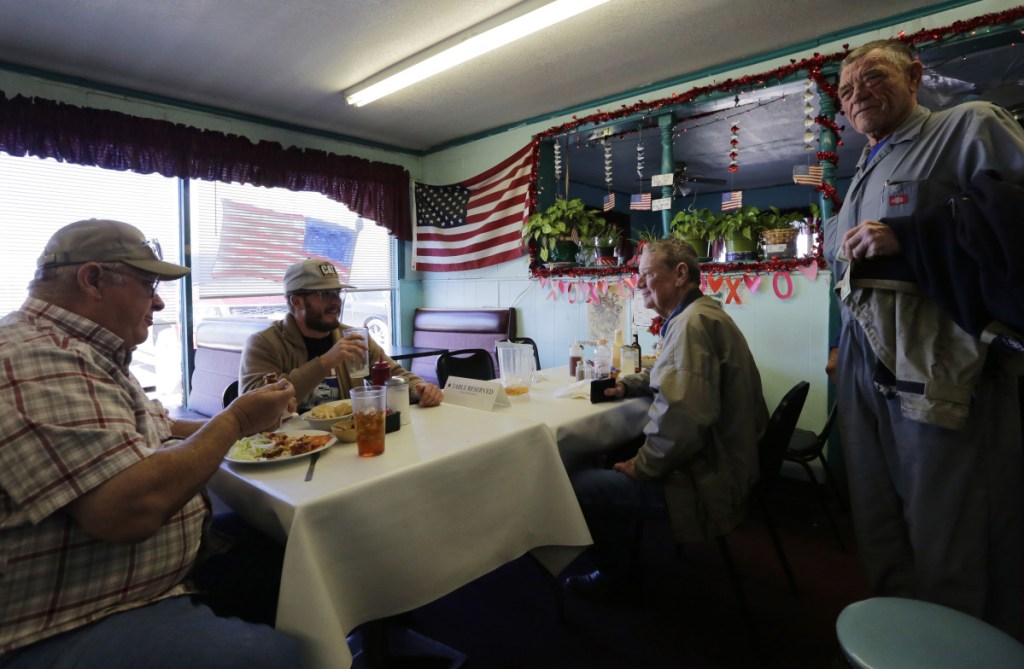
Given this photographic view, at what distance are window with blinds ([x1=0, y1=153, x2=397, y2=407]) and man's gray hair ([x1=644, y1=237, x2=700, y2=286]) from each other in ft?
10.4

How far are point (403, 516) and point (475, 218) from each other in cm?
432

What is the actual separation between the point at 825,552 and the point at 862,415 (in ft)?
4.17

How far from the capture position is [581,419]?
6.63 feet

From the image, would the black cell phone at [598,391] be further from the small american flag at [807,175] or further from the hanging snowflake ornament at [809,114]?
the hanging snowflake ornament at [809,114]

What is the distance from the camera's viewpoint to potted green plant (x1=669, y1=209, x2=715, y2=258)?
12.3 feet

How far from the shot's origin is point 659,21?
3240 millimetres

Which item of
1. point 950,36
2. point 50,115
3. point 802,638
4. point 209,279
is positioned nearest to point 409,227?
point 209,279

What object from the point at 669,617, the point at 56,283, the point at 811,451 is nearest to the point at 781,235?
the point at 811,451

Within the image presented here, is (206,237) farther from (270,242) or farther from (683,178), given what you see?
(683,178)

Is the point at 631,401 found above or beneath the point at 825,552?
above

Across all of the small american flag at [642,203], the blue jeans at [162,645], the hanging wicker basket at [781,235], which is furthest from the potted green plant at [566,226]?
the blue jeans at [162,645]

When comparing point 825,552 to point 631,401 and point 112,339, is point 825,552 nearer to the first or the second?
point 631,401

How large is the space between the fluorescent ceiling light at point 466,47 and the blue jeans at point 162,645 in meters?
3.11

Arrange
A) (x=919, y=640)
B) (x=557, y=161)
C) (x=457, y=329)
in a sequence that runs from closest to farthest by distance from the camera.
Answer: (x=919, y=640) < (x=557, y=161) < (x=457, y=329)
